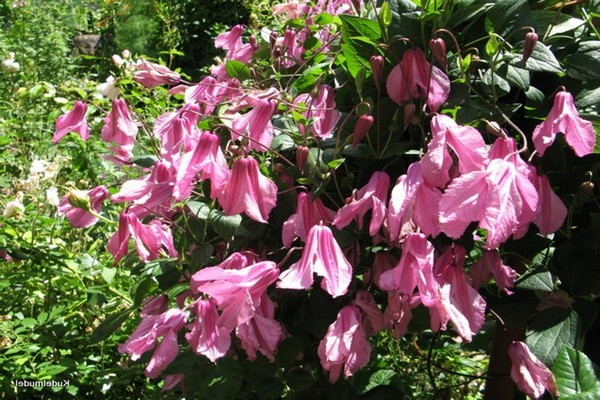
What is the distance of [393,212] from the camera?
2.44ft

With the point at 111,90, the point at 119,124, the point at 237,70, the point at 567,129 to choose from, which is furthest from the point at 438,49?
A: the point at 111,90

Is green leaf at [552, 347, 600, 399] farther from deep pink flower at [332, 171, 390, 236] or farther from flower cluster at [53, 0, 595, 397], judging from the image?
deep pink flower at [332, 171, 390, 236]

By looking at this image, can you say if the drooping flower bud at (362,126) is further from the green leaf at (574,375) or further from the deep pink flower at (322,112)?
the green leaf at (574,375)

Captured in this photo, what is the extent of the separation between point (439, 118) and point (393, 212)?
114mm

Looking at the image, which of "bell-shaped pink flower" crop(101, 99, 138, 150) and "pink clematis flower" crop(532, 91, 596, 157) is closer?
"pink clematis flower" crop(532, 91, 596, 157)

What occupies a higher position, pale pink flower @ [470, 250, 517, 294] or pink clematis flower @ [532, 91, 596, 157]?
pink clematis flower @ [532, 91, 596, 157]

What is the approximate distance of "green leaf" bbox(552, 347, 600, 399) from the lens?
0.74 m

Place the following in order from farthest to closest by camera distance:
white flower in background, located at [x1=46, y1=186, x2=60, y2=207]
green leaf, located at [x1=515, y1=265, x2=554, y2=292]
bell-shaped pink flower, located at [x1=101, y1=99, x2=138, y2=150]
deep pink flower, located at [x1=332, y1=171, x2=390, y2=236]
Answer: white flower in background, located at [x1=46, y1=186, x2=60, y2=207]
bell-shaped pink flower, located at [x1=101, y1=99, x2=138, y2=150]
green leaf, located at [x1=515, y1=265, x2=554, y2=292]
deep pink flower, located at [x1=332, y1=171, x2=390, y2=236]

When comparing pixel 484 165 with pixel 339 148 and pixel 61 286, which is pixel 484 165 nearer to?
pixel 339 148

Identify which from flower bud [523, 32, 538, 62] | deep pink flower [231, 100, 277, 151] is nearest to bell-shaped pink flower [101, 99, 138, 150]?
deep pink flower [231, 100, 277, 151]

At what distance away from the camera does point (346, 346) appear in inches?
30.9

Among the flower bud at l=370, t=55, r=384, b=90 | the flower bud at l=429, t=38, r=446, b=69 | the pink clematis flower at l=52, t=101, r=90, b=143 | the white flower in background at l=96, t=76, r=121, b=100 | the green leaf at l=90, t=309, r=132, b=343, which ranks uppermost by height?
the flower bud at l=429, t=38, r=446, b=69

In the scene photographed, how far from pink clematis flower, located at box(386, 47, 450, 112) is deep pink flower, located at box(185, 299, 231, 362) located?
1.07ft

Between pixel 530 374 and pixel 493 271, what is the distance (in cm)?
13
